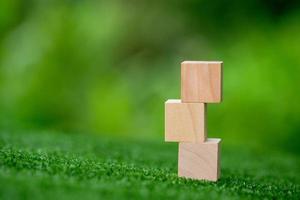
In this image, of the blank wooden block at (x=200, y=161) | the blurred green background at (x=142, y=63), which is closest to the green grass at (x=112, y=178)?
the blank wooden block at (x=200, y=161)

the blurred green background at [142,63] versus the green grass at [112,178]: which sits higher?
the blurred green background at [142,63]

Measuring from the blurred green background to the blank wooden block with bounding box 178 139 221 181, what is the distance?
3.57 metres

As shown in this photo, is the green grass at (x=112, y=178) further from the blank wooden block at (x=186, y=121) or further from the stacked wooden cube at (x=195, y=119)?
the blank wooden block at (x=186, y=121)

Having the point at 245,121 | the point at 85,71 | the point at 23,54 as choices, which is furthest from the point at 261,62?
the point at 23,54

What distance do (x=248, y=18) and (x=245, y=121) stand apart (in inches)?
63.6

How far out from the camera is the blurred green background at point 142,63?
7004 millimetres

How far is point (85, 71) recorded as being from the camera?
7.87 metres

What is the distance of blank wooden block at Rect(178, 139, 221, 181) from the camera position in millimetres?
3342

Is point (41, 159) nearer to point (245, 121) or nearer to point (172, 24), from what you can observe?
point (245, 121)

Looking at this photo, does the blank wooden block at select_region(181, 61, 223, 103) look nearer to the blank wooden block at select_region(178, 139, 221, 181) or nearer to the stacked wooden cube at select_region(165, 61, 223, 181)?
the stacked wooden cube at select_region(165, 61, 223, 181)

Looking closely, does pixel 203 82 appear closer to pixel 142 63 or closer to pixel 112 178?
pixel 112 178

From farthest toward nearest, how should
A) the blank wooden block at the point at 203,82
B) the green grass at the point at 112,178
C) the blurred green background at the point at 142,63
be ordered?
1. the blurred green background at the point at 142,63
2. the blank wooden block at the point at 203,82
3. the green grass at the point at 112,178

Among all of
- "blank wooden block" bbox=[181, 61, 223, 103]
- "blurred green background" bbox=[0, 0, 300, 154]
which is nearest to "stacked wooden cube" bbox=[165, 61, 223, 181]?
"blank wooden block" bbox=[181, 61, 223, 103]

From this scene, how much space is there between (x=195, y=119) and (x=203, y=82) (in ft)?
0.59
